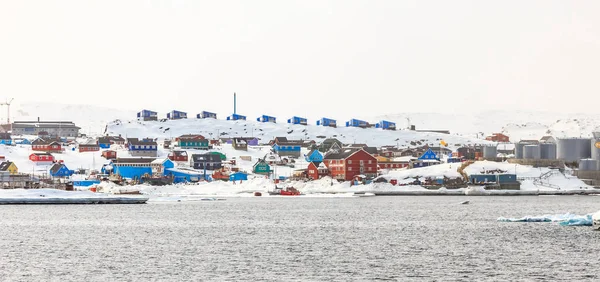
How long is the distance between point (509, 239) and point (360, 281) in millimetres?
21025

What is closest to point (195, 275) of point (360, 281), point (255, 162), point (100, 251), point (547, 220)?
point (360, 281)

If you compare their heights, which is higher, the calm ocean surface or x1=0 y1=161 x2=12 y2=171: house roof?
x1=0 y1=161 x2=12 y2=171: house roof

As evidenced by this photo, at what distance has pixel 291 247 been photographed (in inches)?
2119

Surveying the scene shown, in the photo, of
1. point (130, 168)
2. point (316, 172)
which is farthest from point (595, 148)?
point (130, 168)

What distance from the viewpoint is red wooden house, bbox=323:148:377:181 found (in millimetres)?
143750

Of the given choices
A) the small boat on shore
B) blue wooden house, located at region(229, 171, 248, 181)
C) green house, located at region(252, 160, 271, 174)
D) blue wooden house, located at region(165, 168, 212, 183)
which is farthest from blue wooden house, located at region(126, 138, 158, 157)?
the small boat on shore

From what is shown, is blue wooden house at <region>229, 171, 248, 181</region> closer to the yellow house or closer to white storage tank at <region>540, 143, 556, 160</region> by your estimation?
the yellow house

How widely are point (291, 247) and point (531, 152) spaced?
Result: 10719cm

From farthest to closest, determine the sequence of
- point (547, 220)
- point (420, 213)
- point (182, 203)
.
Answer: point (182, 203), point (420, 213), point (547, 220)

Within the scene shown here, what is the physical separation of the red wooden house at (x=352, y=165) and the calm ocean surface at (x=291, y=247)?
56718 millimetres

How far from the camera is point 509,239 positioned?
5791cm

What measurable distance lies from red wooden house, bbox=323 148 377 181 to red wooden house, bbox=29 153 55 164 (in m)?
49.9

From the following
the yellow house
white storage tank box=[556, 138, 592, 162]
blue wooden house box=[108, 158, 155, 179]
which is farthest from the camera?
white storage tank box=[556, 138, 592, 162]

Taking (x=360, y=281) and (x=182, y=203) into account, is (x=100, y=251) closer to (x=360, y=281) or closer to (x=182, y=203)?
(x=360, y=281)
